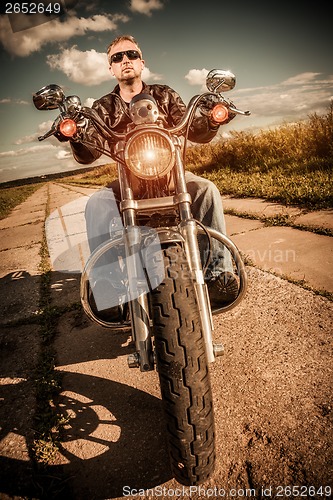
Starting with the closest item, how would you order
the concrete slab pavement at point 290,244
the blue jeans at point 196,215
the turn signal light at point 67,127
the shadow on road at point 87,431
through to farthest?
the shadow on road at point 87,431
the turn signal light at point 67,127
the blue jeans at point 196,215
the concrete slab pavement at point 290,244

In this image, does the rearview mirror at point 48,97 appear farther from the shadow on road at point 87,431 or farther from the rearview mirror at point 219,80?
the shadow on road at point 87,431

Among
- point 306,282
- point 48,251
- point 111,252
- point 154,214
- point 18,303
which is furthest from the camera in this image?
point 48,251

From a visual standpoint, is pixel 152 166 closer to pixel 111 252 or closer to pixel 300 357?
pixel 111 252

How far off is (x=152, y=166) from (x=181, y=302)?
0.58 metres

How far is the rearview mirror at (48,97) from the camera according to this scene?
1240mm

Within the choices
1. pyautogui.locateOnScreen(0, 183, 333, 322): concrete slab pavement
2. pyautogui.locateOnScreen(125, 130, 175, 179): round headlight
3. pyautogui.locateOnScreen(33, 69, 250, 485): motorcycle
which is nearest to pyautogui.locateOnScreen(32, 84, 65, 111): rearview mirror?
pyautogui.locateOnScreen(33, 69, 250, 485): motorcycle

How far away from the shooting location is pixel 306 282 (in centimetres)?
210

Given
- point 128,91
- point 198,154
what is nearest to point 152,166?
point 128,91

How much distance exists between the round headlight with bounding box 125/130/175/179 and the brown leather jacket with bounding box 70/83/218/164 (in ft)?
1.16

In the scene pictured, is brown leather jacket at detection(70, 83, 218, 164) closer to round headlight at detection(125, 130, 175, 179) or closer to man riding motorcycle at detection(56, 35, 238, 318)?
man riding motorcycle at detection(56, 35, 238, 318)

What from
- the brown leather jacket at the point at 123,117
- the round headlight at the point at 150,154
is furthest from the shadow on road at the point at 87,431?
the brown leather jacket at the point at 123,117

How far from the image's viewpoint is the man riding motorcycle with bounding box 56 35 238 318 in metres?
1.57

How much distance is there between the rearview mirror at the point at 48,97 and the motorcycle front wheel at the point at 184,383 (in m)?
0.94

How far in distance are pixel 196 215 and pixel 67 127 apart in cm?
89
